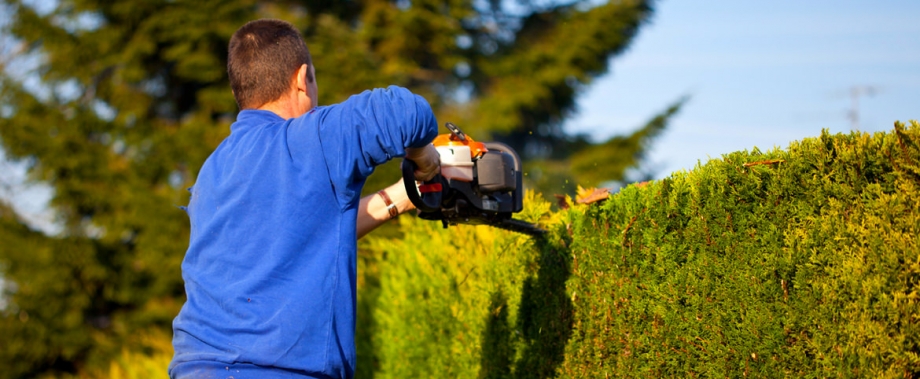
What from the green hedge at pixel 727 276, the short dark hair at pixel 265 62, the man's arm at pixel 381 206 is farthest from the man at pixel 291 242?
the green hedge at pixel 727 276

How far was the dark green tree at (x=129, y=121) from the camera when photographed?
1338 cm

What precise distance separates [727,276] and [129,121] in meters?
13.7

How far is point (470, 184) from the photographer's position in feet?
11.1

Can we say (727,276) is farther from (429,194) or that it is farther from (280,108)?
(280,108)

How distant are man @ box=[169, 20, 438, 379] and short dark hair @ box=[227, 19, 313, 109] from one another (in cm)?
27

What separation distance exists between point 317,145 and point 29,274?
12.6 meters

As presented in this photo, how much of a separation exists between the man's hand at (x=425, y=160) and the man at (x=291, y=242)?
0.44 ft

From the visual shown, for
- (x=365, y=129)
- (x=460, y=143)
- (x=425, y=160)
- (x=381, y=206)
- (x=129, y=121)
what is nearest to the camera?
(x=365, y=129)

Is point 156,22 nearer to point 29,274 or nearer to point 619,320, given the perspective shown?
point 29,274

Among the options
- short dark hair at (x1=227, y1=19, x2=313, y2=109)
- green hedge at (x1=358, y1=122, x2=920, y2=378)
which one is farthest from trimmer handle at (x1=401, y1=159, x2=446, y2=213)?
green hedge at (x1=358, y1=122, x2=920, y2=378)

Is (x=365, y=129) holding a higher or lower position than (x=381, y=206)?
higher

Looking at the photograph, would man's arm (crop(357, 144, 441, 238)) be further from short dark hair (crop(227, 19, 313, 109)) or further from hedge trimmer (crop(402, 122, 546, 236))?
short dark hair (crop(227, 19, 313, 109))

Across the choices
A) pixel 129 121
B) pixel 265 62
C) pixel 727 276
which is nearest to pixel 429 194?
pixel 265 62

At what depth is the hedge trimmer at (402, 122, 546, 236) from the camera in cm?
326
